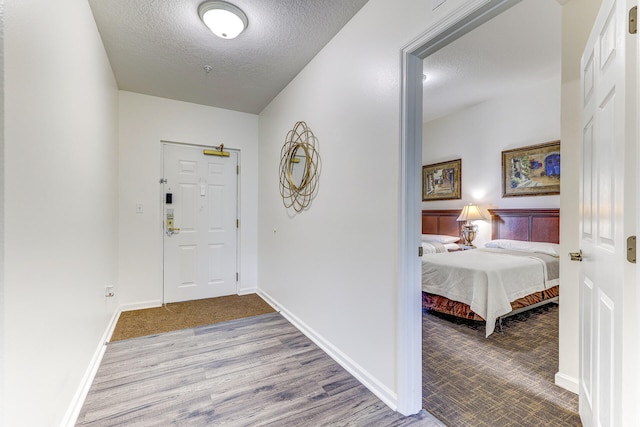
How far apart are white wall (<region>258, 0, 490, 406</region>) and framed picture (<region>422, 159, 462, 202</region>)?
311 cm

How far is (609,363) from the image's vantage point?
103cm

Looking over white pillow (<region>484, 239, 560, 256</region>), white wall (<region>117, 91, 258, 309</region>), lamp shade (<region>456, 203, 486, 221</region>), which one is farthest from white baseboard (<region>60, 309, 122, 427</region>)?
lamp shade (<region>456, 203, 486, 221</region>)

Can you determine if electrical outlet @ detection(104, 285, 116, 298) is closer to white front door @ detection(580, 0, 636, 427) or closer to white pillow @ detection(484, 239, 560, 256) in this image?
white front door @ detection(580, 0, 636, 427)

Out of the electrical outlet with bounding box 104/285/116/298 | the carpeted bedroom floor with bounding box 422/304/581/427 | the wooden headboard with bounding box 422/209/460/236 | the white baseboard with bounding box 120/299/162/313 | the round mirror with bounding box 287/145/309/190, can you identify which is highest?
the round mirror with bounding box 287/145/309/190

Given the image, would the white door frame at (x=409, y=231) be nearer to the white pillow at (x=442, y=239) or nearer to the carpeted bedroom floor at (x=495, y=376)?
the carpeted bedroom floor at (x=495, y=376)

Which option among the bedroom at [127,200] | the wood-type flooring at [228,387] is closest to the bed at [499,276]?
the bedroom at [127,200]

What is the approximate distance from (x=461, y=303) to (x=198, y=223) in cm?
311

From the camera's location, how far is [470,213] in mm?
4293

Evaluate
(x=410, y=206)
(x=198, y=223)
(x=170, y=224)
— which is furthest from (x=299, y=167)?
(x=170, y=224)

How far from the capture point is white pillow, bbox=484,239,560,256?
335cm

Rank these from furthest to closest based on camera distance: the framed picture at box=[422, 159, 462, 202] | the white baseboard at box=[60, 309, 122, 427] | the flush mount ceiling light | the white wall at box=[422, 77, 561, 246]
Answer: the framed picture at box=[422, 159, 462, 202]
the white wall at box=[422, 77, 561, 246]
the flush mount ceiling light
the white baseboard at box=[60, 309, 122, 427]

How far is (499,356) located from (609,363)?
1.39m

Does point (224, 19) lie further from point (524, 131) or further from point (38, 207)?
point (524, 131)

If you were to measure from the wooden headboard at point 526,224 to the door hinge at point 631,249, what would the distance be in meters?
3.28
